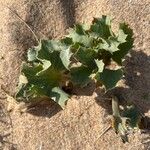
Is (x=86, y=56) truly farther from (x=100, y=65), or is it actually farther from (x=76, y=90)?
(x=76, y=90)

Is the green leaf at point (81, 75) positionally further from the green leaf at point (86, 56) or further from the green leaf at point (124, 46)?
the green leaf at point (124, 46)

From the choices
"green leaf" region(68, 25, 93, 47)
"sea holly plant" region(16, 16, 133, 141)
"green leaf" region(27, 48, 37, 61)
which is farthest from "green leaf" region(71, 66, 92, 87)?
"green leaf" region(27, 48, 37, 61)

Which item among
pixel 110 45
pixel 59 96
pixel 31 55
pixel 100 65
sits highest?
pixel 110 45

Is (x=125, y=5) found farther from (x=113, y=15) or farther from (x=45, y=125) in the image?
(x=45, y=125)

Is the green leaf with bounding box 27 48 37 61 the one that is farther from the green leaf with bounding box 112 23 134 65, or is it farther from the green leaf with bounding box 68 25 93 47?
the green leaf with bounding box 112 23 134 65

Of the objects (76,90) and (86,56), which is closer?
(86,56)

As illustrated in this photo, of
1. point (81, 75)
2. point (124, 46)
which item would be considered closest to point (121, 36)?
point (124, 46)
